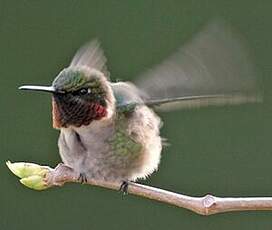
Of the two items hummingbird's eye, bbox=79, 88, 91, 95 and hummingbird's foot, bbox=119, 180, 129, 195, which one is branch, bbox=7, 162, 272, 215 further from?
hummingbird's eye, bbox=79, 88, 91, 95

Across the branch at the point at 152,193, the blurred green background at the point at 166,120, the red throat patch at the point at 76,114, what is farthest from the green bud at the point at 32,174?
the blurred green background at the point at 166,120

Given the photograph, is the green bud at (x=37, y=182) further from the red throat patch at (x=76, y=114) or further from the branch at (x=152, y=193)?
the red throat patch at (x=76, y=114)

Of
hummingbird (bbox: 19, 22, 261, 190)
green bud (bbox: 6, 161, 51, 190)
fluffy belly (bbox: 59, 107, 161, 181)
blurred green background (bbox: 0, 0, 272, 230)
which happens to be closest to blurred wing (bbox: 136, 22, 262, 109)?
hummingbird (bbox: 19, 22, 261, 190)

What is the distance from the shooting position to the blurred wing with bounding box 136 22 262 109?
1.96 m

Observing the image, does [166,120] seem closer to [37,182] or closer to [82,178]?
[82,178]

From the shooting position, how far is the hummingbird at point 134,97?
6.54 ft

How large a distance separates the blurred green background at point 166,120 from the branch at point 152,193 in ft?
6.99

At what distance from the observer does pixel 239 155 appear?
4449 millimetres

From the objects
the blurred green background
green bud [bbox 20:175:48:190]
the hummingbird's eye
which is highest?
the blurred green background

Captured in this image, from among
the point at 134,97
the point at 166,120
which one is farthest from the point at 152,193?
the point at 166,120

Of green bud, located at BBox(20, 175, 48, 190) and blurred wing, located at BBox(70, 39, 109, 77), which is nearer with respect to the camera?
green bud, located at BBox(20, 175, 48, 190)

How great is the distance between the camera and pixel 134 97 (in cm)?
223

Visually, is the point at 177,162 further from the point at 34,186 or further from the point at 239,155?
the point at 34,186

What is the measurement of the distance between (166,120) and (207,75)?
2213mm
